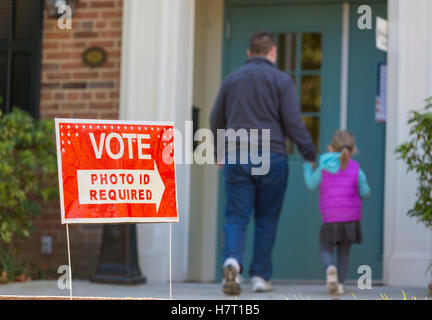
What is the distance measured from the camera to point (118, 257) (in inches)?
251

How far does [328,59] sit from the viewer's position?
742 centimetres

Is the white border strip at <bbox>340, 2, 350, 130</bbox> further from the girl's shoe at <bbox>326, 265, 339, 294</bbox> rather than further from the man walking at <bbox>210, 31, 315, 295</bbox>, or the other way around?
the girl's shoe at <bbox>326, 265, 339, 294</bbox>

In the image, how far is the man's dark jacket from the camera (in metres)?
5.81

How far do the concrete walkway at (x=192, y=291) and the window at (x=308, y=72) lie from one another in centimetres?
168

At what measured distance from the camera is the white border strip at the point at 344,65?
24.2 ft

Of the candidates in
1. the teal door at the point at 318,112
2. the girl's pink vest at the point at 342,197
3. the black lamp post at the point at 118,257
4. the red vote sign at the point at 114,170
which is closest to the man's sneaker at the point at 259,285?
the girl's pink vest at the point at 342,197

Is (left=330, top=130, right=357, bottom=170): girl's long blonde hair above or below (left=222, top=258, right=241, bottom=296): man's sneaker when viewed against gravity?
above

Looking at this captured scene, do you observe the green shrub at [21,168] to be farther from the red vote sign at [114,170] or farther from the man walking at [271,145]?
the red vote sign at [114,170]

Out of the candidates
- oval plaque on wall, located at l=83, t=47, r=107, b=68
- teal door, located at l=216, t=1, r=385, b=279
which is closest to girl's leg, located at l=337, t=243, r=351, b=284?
teal door, located at l=216, t=1, r=385, b=279

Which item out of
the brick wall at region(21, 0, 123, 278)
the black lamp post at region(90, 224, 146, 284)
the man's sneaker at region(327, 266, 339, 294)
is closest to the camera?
the man's sneaker at region(327, 266, 339, 294)

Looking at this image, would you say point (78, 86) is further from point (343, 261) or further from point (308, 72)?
point (343, 261)

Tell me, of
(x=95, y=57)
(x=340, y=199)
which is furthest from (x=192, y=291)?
(x=95, y=57)

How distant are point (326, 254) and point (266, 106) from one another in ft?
3.67

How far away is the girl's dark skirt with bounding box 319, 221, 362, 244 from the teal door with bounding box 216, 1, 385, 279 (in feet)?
4.23
